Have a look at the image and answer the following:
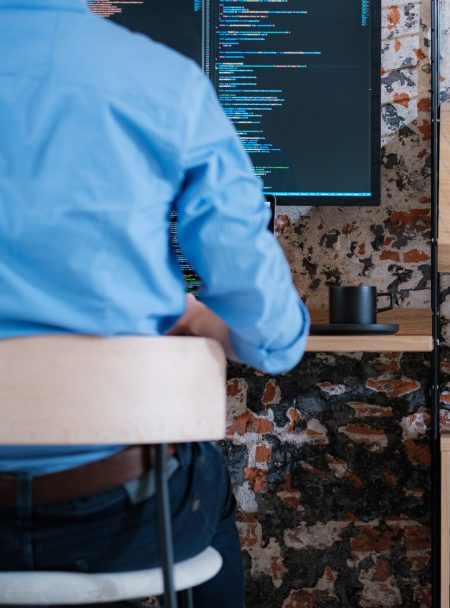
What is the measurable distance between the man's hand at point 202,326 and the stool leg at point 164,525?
0.59 ft

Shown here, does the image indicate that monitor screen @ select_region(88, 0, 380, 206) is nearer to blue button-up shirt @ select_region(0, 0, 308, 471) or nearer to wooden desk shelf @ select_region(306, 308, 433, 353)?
wooden desk shelf @ select_region(306, 308, 433, 353)

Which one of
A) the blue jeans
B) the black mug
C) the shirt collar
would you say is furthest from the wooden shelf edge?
the shirt collar

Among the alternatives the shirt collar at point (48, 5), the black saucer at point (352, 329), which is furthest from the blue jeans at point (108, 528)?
the black saucer at point (352, 329)

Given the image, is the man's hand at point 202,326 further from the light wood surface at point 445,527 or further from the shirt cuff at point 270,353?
the light wood surface at point 445,527

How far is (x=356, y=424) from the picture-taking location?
240 cm

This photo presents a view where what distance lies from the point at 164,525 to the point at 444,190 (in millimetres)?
1341

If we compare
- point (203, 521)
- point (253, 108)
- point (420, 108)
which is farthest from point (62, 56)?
point (420, 108)

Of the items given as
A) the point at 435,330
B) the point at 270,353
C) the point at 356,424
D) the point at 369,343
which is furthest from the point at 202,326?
the point at 356,424

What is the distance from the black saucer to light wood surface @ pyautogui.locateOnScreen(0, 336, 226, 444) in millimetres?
900

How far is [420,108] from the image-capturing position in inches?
95.4

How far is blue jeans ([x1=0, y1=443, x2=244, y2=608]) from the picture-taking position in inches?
44.3

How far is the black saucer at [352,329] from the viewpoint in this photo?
1924 millimetres

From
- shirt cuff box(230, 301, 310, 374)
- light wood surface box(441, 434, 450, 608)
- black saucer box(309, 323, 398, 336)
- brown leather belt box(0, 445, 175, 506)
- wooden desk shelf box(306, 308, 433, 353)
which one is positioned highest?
shirt cuff box(230, 301, 310, 374)

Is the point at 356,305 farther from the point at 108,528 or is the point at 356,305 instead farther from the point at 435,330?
the point at 108,528
